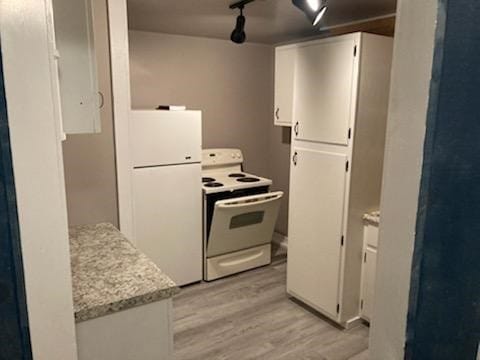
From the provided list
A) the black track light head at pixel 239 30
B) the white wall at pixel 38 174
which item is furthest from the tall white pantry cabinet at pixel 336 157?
the white wall at pixel 38 174

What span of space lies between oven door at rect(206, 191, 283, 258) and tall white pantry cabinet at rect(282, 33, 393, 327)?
1.65ft

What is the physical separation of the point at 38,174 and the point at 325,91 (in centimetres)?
220

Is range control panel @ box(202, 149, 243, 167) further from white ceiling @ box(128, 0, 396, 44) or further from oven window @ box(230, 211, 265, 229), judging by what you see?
white ceiling @ box(128, 0, 396, 44)

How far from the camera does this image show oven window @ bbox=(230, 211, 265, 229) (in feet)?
11.3

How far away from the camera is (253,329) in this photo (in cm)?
284

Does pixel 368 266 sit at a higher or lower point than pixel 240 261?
higher

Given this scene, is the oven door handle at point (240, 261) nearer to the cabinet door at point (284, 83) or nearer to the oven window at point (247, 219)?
the oven window at point (247, 219)


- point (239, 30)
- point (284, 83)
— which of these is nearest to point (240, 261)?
point (284, 83)

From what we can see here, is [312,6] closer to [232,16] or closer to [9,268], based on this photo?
[232,16]

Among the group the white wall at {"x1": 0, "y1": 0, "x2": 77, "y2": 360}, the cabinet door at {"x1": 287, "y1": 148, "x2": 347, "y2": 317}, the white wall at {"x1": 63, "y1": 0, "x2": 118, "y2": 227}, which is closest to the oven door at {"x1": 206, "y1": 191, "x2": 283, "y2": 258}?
the cabinet door at {"x1": 287, "y1": 148, "x2": 347, "y2": 317}

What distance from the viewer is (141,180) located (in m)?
3.05

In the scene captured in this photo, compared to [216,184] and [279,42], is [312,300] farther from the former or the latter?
[279,42]

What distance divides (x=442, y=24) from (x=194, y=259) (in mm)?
3059

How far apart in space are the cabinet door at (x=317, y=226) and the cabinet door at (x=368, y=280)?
0.21 meters
